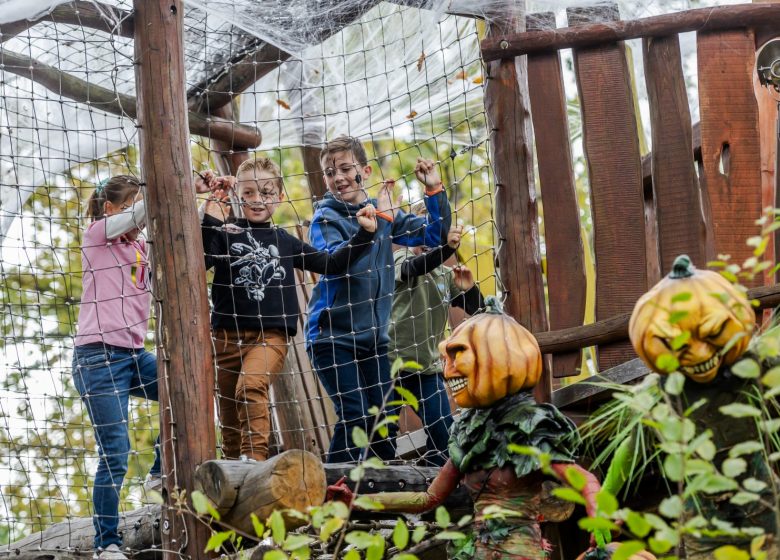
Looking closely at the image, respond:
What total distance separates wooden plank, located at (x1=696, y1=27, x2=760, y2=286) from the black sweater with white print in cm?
145

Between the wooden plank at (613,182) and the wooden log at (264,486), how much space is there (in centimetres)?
111

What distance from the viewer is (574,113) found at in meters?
8.24

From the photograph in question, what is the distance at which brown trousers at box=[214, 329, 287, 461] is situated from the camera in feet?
15.6

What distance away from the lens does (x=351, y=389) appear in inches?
195

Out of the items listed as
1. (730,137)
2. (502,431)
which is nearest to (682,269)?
(502,431)

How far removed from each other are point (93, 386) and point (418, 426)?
2.10 metres

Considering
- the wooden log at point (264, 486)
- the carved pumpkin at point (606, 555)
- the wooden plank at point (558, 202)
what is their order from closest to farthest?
the carved pumpkin at point (606, 555)
the wooden log at point (264, 486)
the wooden plank at point (558, 202)

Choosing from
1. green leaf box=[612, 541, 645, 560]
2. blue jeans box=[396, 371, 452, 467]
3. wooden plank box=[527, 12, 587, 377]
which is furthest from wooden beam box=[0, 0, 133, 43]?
green leaf box=[612, 541, 645, 560]

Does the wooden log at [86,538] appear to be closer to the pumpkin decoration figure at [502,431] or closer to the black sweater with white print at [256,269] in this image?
the black sweater with white print at [256,269]

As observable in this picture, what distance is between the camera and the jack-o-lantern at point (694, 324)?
308 centimetres

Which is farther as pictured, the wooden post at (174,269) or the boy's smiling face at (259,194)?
the boy's smiling face at (259,194)

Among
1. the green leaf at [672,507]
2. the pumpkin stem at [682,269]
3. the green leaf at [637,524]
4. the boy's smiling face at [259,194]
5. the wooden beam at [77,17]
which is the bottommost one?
the green leaf at [637,524]

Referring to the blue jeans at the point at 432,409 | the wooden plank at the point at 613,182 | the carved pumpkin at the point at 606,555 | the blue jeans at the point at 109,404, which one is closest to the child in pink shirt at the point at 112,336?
the blue jeans at the point at 109,404

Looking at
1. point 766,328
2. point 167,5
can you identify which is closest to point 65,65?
point 167,5
